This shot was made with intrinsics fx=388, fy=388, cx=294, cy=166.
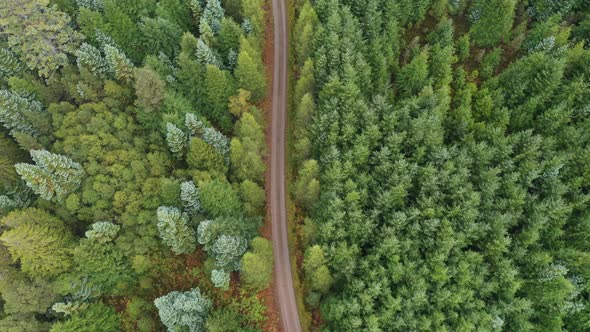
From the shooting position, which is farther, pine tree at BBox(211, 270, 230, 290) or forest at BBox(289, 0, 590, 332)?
forest at BBox(289, 0, 590, 332)

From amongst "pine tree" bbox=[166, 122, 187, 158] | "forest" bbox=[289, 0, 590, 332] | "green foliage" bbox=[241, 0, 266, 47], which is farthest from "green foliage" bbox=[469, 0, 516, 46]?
"pine tree" bbox=[166, 122, 187, 158]

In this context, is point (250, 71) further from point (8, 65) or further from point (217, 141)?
point (8, 65)

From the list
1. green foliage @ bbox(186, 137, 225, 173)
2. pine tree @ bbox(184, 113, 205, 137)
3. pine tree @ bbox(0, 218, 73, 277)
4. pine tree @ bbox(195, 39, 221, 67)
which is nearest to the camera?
pine tree @ bbox(0, 218, 73, 277)

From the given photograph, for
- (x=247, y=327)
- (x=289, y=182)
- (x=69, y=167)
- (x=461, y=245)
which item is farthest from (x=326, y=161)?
(x=69, y=167)

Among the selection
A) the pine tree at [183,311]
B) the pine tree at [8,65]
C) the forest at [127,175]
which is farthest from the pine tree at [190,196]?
the pine tree at [8,65]

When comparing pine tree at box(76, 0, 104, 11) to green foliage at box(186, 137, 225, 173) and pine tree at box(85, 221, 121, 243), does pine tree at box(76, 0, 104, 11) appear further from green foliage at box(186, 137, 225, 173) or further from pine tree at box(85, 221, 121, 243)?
pine tree at box(85, 221, 121, 243)

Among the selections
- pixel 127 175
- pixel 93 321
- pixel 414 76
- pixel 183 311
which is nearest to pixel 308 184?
pixel 183 311
